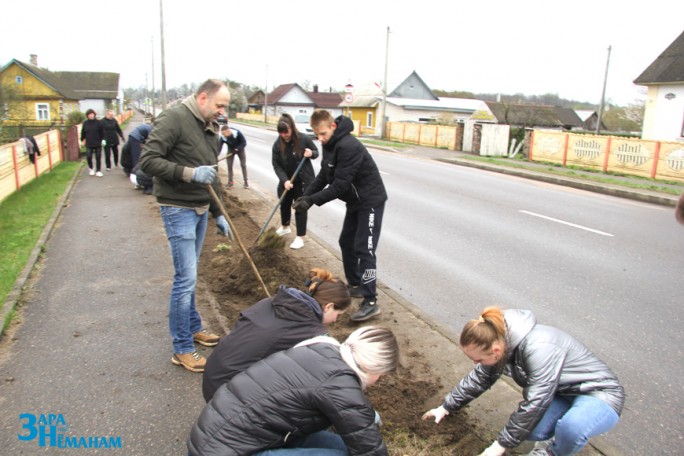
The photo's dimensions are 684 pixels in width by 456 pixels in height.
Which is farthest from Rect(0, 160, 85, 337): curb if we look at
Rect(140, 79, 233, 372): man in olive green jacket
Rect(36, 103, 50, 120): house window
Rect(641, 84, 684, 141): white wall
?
Rect(36, 103, 50, 120): house window

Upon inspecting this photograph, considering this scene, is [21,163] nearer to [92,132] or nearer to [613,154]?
[92,132]

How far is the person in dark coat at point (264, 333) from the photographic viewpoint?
2648mm

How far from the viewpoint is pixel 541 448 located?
2.93 m

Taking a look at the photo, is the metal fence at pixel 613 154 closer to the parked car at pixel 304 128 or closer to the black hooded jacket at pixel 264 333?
the parked car at pixel 304 128

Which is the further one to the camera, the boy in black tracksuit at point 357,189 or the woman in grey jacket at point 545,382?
the boy in black tracksuit at point 357,189

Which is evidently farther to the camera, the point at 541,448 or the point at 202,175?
the point at 202,175

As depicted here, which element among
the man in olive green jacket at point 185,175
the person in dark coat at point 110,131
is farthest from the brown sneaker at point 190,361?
the person in dark coat at point 110,131

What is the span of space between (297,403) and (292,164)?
5.94 metres

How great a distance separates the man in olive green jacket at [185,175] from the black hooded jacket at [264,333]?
112cm

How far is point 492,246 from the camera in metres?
7.68

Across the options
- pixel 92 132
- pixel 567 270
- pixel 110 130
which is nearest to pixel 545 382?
pixel 567 270

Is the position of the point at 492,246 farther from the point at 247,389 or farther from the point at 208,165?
the point at 247,389

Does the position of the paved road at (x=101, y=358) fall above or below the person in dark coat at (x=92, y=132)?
below

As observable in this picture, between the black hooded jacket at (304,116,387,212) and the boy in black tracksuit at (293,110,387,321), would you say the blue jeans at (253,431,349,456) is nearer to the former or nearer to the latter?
the boy in black tracksuit at (293,110,387,321)
